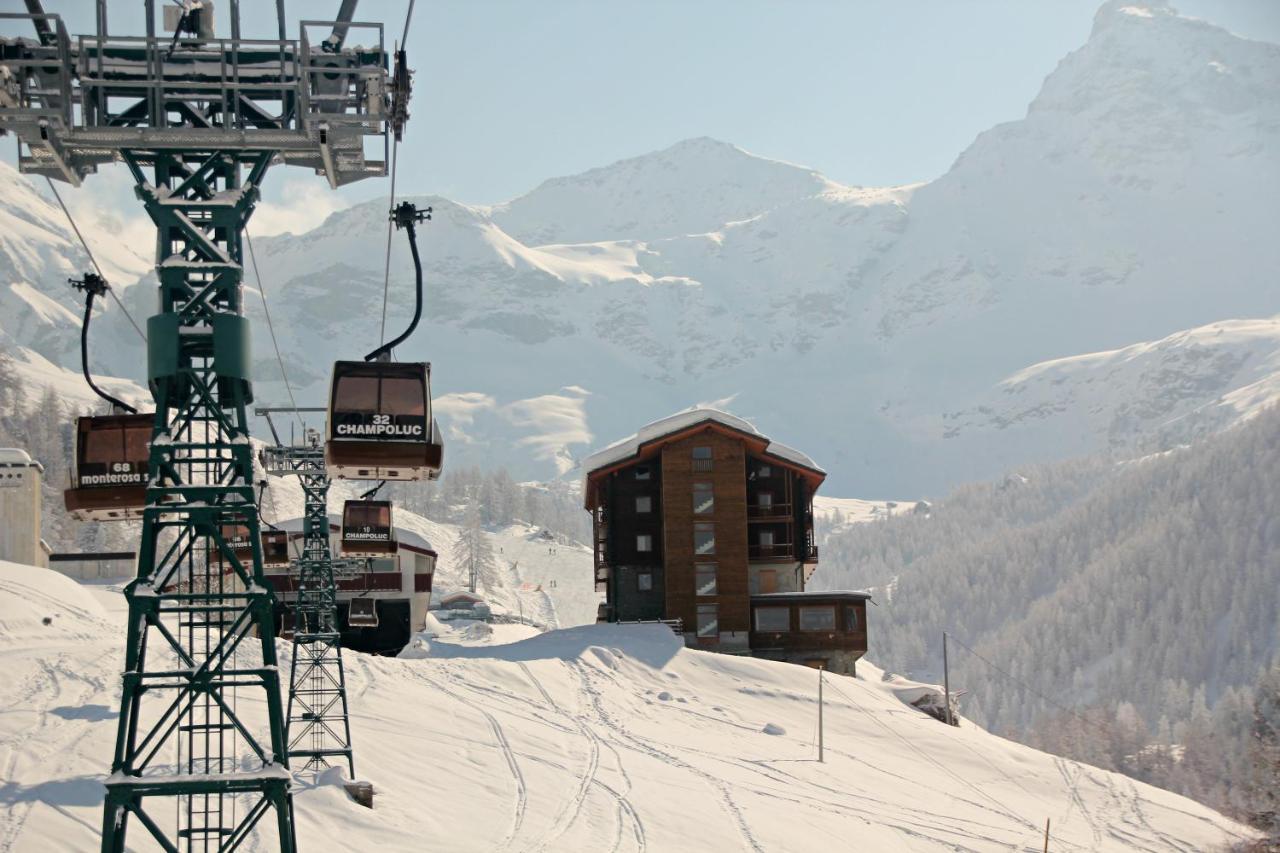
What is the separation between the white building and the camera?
2062 inches

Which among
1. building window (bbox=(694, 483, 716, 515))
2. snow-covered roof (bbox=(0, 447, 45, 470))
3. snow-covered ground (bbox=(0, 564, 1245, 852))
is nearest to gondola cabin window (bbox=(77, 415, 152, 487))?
snow-covered ground (bbox=(0, 564, 1245, 852))

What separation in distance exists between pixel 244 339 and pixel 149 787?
5088 mm

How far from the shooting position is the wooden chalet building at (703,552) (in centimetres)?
6950

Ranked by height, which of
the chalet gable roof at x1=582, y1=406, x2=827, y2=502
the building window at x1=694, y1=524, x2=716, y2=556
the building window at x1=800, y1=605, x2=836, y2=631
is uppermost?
the chalet gable roof at x1=582, y1=406, x2=827, y2=502

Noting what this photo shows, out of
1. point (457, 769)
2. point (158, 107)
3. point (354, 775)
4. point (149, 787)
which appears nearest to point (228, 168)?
point (158, 107)

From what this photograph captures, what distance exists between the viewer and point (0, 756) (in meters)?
32.1

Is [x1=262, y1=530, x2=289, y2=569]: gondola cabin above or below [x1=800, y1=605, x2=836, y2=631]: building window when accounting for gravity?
above

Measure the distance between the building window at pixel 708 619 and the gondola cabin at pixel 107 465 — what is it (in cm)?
4181

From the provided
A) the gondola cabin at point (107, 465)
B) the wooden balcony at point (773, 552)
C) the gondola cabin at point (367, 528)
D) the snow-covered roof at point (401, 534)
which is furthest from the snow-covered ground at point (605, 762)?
the snow-covered roof at point (401, 534)

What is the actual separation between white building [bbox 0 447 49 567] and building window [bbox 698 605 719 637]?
28.5 metres

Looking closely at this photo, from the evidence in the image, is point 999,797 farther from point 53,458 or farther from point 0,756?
point 53,458

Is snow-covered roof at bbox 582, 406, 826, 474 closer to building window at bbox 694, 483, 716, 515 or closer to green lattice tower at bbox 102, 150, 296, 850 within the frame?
building window at bbox 694, 483, 716, 515

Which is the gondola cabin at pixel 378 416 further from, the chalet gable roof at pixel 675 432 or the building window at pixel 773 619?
the building window at pixel 773 619

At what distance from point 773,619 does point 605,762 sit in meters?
27.4
